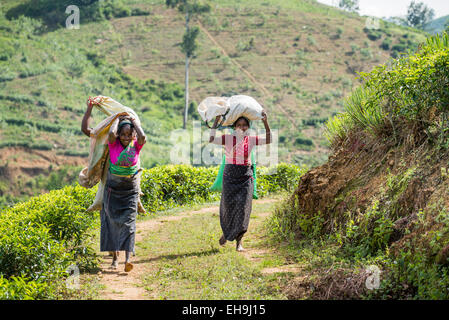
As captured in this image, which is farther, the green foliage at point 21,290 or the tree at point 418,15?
the tree at point 418,15

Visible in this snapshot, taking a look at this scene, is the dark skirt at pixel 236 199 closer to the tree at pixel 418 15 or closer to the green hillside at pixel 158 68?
the green hillside at pixel 158 68

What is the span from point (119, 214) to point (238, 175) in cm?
158

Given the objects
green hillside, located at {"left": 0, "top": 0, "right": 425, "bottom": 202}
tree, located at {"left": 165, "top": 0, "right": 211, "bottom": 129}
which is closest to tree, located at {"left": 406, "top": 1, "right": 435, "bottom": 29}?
green hillside, located at {"left": 0, "top": 0, "right": 425, "bottom": 202}

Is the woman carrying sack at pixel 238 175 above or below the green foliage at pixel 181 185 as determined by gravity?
above

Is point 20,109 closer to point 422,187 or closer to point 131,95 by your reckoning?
point 131,95

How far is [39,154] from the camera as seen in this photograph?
1252 inches

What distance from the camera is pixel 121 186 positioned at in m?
5.55

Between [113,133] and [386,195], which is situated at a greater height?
[113,133]

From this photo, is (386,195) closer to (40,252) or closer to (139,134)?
(139,134)

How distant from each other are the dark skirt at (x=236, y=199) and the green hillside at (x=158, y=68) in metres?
23.2

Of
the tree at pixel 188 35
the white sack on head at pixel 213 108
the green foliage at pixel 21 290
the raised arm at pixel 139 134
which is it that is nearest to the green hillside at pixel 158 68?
the tree at pixel 188 35

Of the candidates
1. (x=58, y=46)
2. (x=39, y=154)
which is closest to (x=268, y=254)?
(x=39, y=154)

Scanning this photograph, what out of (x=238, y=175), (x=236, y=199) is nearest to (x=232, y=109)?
(x=238, y=175)

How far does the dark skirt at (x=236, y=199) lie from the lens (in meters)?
6.16
